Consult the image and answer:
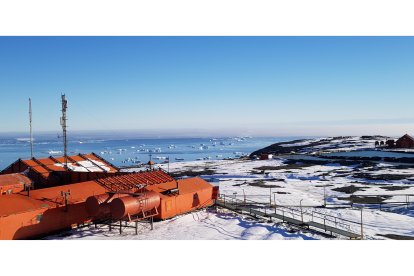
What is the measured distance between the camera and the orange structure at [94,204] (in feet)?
50.2

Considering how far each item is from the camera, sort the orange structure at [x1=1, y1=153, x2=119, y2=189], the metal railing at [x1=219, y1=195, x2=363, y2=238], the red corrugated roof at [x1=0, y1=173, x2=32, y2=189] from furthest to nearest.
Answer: the orange structure at [x1=1, y1=153, x2=119, y2=189] → the red corrugated roof at [x1=0, y1=173, x2=32, y2=189] → the metal railing at [x1=219, y1=195, x2=363, y2=238]

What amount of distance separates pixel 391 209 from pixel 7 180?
71.4 feet

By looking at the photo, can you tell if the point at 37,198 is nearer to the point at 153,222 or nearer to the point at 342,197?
the point at 153,222

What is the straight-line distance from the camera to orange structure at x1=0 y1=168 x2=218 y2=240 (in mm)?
15297

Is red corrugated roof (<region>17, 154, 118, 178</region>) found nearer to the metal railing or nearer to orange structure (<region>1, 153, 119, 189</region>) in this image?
orange structure (<region>1, 153, 119, 189</region>)

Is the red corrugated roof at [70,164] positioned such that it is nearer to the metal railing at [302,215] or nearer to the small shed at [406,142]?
the metal railing at [302,215]

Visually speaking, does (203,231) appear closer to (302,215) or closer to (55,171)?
(302,215)

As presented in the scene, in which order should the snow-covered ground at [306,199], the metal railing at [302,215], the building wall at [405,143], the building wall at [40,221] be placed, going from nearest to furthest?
the building wall at [40,221] → the snow-covered ground at [306,199] → the metal railing at [302,215] → the building wall at [405,143]

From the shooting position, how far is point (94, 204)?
55.3 ft

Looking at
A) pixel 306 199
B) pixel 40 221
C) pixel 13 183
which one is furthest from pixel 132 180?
pixel 306 199

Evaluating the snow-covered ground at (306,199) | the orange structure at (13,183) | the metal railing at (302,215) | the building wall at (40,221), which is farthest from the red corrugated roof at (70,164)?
the metal railing at (302,215)

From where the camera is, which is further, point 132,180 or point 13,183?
point 132,180

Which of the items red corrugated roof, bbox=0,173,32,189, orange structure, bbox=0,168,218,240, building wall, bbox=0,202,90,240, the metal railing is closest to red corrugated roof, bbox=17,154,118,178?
red corrugated roof, bbox=0,173,32,189

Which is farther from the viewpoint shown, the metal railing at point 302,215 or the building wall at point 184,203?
the building wall at point 184,203
